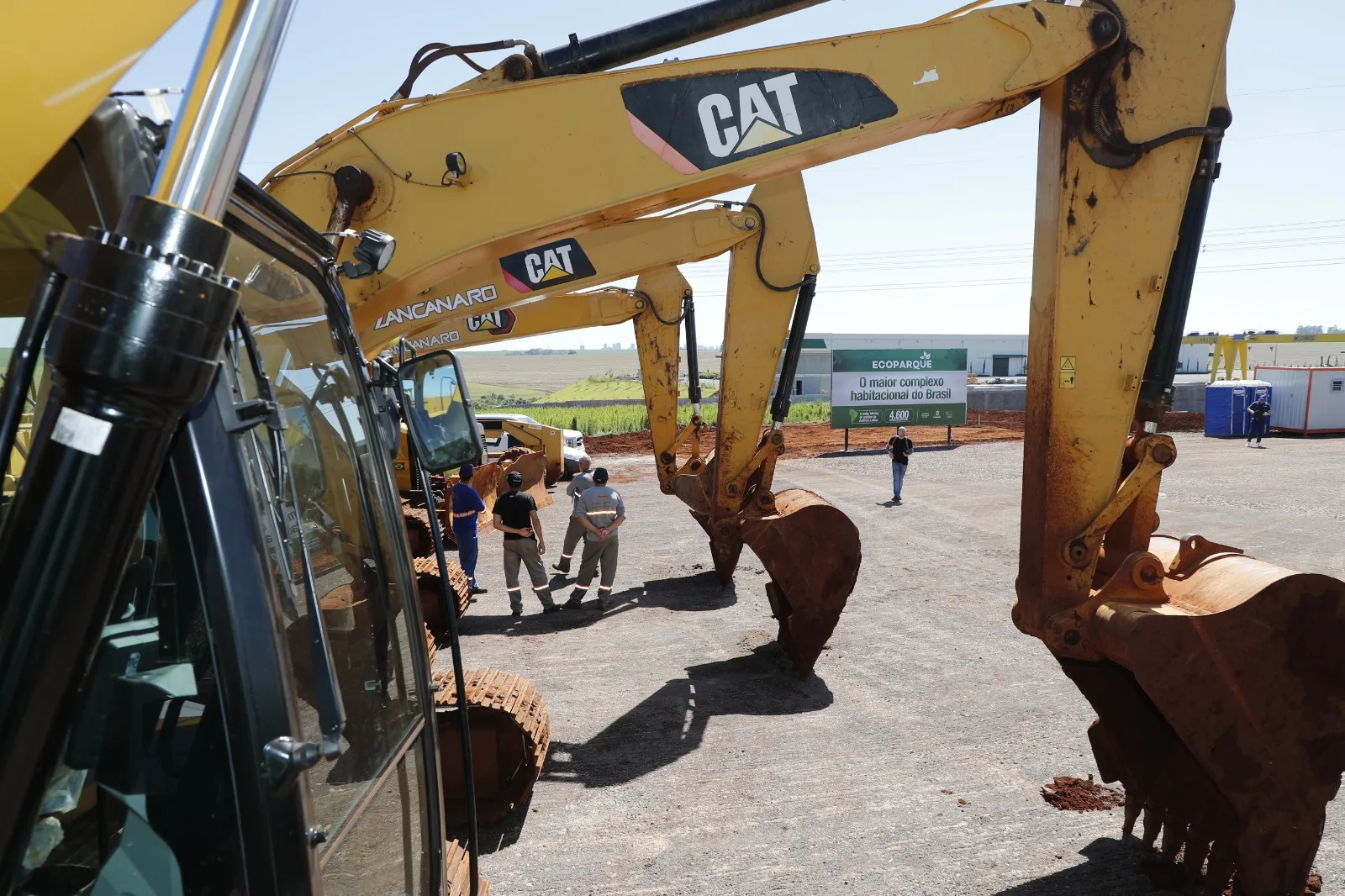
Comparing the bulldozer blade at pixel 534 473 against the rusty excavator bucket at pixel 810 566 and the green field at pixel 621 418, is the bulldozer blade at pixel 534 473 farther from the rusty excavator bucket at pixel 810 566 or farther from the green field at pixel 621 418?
the green field at pixel 621 418

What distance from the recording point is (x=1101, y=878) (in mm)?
5254

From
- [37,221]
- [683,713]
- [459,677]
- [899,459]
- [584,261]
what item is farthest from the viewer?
A: [899,459]

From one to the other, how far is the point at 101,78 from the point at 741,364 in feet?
30.4

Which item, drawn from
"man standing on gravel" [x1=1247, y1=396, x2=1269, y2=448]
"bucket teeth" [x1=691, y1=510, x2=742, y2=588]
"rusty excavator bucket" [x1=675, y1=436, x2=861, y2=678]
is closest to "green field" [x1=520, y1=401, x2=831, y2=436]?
"man standing on gravel" [x1=1247, y1=396, x2=1269, y2=448]

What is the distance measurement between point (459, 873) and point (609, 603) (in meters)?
8.87

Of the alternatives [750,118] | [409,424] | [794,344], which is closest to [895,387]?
[794,344]

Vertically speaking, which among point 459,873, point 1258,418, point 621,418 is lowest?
point 621,418

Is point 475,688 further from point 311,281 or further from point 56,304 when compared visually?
point 56,304

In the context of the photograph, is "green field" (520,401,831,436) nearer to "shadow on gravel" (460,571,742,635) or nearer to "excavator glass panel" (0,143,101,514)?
"shadow on gravel" (460,571,742,635)

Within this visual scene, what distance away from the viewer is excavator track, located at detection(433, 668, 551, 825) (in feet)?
20.4

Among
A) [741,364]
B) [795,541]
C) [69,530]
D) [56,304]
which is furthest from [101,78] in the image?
[741,364]

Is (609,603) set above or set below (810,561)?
below

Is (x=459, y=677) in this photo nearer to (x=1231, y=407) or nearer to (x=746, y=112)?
Answer: (x=746, y=112)

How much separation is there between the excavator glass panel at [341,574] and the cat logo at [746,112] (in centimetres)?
293
